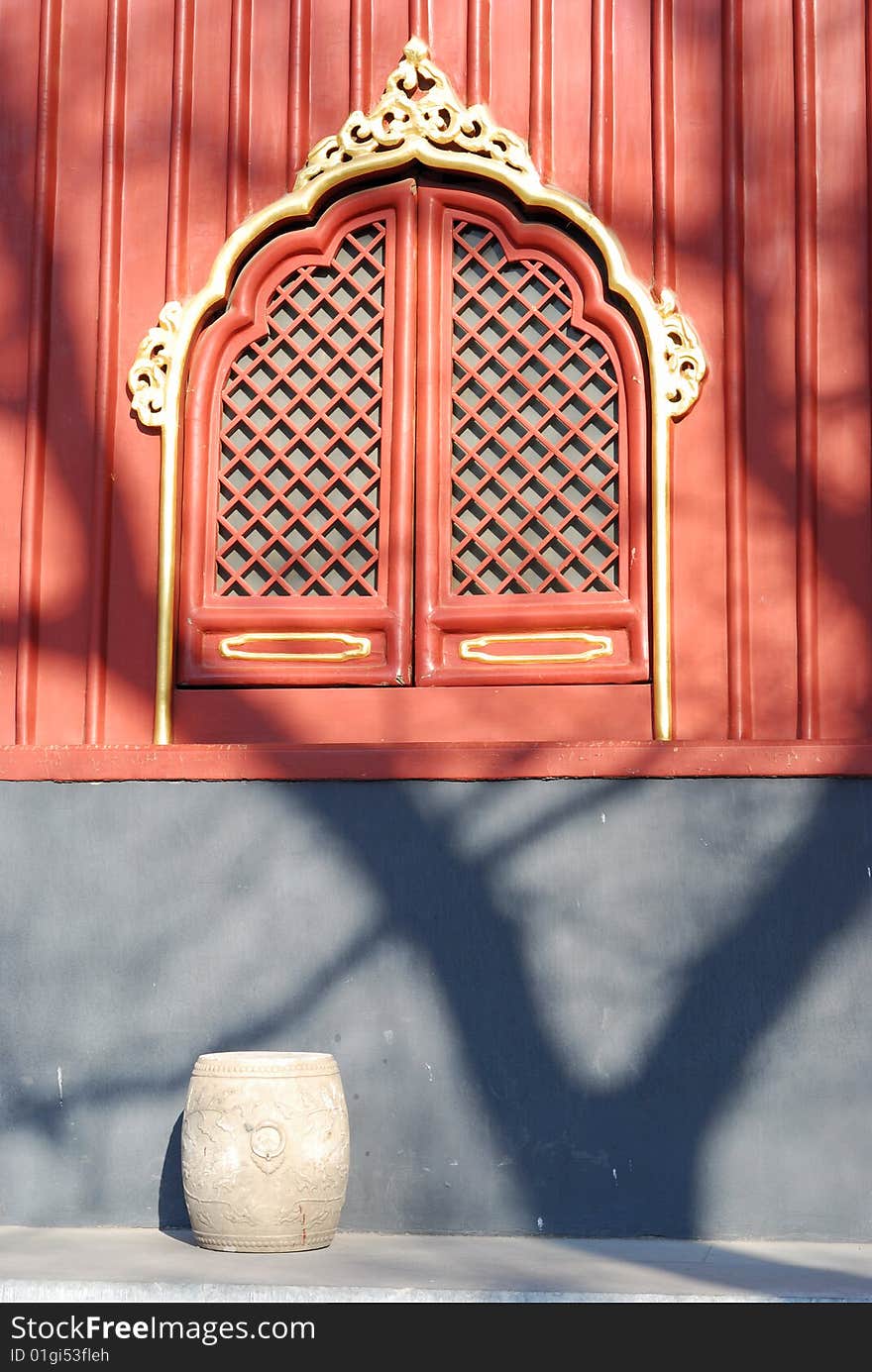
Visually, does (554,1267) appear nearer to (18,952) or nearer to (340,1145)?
(340,1145)

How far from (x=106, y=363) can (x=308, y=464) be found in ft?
3.00

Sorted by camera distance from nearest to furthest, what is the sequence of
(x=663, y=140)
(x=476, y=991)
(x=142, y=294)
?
(x=476, y=991) → (x=663, y=140) → (x=142, y=294)

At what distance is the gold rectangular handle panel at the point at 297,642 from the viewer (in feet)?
21.8

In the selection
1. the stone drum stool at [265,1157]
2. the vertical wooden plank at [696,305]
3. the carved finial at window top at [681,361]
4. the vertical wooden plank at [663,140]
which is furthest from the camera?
the vertical wooden plank at [663,140]

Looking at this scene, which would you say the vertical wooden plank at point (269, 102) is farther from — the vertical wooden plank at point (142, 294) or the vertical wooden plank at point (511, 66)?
the vertical wooden plank at point (511, 66)

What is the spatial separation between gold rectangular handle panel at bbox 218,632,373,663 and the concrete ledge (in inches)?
81.6

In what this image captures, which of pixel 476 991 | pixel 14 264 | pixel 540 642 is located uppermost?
pixel 14 264

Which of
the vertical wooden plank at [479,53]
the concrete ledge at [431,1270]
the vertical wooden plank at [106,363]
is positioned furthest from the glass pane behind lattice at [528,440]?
the concrete ledge at [431,1270]

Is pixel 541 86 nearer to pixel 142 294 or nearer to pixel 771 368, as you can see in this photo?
pixel 771 368

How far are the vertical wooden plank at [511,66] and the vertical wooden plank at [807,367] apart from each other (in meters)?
1.04

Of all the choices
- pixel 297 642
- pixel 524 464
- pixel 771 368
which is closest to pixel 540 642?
pixel 524 464

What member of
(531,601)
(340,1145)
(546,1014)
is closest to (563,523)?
(531,601)

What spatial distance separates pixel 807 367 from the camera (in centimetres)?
650

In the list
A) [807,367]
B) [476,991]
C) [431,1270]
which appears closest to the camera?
[431,1270]
